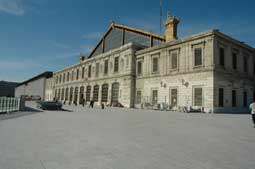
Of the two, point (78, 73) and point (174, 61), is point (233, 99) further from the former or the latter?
point (78, 73)

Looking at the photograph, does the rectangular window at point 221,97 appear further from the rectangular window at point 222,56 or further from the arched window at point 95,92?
the arched window at point 95,92

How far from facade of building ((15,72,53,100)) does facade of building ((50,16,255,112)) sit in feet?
143

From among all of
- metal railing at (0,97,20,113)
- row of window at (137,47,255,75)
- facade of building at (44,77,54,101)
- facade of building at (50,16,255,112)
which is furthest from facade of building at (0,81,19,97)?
metal railing at (0,97,20,113)

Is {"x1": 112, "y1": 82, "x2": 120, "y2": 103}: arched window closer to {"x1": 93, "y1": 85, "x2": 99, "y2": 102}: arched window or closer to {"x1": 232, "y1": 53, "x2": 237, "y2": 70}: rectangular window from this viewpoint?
{"x1": 93, "y1": 85, "x2": 99, "y2": 102}: arched window

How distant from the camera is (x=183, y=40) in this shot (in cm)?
2697

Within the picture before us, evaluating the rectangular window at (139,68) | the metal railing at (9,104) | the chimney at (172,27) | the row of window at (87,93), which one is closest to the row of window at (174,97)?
the rectangular window at (139,68)

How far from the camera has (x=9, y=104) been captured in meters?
17.2

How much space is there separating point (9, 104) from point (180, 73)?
65.9ft

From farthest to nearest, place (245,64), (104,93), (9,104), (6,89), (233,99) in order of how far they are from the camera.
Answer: (6,89) < (104,93) < (245,64) < (233,99) < (9,104)

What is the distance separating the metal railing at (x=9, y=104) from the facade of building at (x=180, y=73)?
18000mm

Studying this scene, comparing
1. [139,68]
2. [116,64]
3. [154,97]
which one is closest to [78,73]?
[116,64]

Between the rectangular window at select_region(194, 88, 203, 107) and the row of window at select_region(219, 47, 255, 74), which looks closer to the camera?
the rectangular window at select_region(194, 88, 203, 107)

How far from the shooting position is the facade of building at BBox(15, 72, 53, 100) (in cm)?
7969

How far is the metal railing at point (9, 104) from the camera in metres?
15.8
